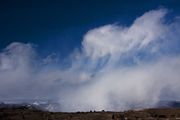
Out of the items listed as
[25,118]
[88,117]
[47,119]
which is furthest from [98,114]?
[25,118]

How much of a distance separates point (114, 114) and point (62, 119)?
2545 centimetres

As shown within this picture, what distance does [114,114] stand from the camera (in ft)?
442

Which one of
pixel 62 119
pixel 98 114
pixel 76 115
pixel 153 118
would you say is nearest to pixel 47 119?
pixel 62 119

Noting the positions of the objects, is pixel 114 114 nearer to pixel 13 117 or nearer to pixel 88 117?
pixel 88 117

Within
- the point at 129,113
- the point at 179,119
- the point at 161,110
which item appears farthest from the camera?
the point at 161,110

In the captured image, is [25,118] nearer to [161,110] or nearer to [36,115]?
[36,115]

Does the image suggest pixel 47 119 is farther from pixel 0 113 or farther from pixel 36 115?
pixel 0 113

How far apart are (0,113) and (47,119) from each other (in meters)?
29.5

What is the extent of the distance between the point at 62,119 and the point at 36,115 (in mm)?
18749

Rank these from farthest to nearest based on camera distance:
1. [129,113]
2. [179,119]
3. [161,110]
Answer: [161,110]
[129,113]
[179,119]

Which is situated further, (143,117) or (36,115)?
(36,115)

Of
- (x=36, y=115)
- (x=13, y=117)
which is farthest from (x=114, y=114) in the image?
(x=13, y=117)

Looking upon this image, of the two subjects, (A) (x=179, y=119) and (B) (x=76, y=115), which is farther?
(B) (x=76, y=115)

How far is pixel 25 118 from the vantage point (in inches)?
5236
